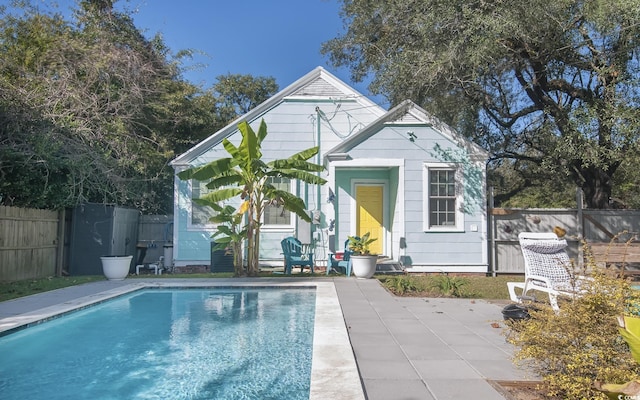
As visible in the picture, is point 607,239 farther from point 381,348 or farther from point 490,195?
point 381,348

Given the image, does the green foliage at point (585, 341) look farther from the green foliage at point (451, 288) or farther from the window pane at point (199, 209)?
the window pane at point (199, 209)

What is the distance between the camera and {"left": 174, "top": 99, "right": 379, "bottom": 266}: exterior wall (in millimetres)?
12453

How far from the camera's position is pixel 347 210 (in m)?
12.3

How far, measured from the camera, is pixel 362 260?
10203mm

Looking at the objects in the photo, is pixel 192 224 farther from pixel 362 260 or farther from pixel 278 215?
pixel 362 260

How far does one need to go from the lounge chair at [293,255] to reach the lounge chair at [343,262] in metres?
0.57

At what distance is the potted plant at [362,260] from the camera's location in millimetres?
10211

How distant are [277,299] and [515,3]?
28.0ft

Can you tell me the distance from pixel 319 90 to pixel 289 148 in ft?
7.14

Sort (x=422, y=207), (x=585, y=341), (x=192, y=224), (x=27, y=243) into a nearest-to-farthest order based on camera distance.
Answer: (x=585, y=341)
(x=27, y=243)
(x=422, y=207)
(x=192, y=224)

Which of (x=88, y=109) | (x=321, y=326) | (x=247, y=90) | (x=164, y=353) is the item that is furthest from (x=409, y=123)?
(x=247, y=90)

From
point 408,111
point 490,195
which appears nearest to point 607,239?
point 490,195

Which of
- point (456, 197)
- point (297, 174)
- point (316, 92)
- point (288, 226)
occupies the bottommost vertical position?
point (288, 226)

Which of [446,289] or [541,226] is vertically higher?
[541,226]
